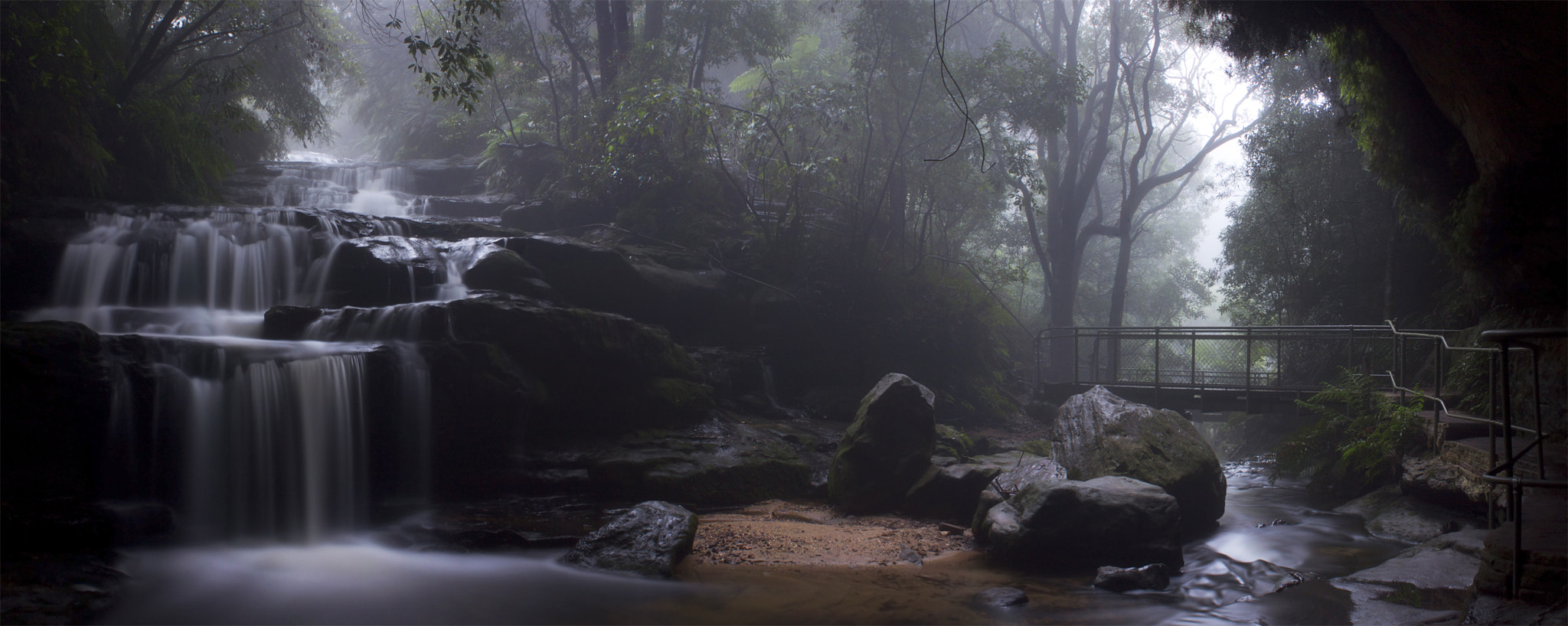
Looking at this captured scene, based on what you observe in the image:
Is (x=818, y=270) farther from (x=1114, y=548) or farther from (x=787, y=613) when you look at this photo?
(x=787, y=613)

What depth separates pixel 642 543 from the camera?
19.7 feet

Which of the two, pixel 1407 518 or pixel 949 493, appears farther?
pixel 949 493

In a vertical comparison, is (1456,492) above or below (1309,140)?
below

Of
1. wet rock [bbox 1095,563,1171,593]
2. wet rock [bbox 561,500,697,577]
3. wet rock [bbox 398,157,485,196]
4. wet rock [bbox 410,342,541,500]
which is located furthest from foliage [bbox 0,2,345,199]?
wet rock [bbox 1095,563,1171,593]

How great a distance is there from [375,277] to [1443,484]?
1249 centimetres

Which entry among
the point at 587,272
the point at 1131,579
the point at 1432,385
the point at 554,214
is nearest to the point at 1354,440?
the point at 1432,385

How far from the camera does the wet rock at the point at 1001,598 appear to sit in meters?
5.23

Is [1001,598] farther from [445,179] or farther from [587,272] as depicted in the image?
[445,179]

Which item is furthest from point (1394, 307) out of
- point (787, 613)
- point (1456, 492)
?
point (787, 613)

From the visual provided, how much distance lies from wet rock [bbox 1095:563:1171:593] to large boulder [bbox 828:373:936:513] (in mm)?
2820

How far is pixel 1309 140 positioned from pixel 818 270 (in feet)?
33.2

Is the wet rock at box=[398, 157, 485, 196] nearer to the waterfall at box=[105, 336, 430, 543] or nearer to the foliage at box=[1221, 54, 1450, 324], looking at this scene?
the waterfall at box=[105, 336, 430, 543]

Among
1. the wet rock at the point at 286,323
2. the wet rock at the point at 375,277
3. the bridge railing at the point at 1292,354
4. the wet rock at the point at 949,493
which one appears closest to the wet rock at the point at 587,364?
the wet rock at the point at 286,323

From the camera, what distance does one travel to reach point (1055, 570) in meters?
6.17
